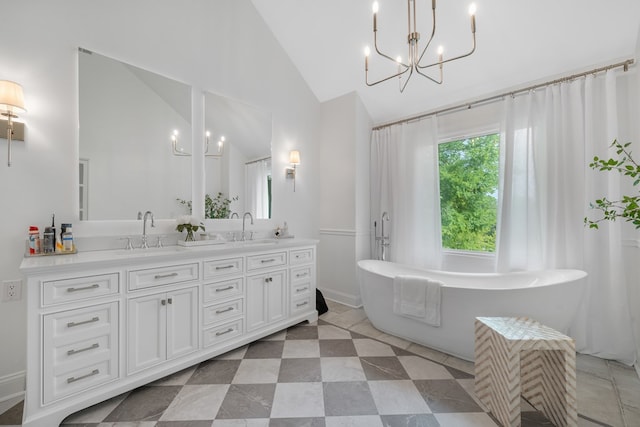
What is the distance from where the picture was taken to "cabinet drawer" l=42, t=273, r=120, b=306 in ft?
4.91

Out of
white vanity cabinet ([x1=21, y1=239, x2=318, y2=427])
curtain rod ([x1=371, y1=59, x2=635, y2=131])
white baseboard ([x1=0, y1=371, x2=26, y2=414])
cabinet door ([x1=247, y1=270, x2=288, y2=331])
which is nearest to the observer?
white vanity cabinet ([x1=21, y1=239, x2=318, y2=427])

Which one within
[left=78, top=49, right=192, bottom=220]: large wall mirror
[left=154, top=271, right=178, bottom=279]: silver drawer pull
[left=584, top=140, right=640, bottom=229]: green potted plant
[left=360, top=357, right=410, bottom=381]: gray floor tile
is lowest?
[left=360, top=357, right=410, bottom=381]: gray floor tile

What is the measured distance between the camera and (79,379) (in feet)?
5.19

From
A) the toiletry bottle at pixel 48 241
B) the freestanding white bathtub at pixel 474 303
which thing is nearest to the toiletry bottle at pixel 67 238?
the toiletry bottle at pixel 48 241

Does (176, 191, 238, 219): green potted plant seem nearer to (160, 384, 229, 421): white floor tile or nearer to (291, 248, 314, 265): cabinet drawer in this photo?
(291, 248, 314, 265): cabinet drawer

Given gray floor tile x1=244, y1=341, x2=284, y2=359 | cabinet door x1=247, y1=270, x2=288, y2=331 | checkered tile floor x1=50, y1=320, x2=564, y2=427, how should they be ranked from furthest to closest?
cabinet door x1=247, y1=270, x2=288, y2=331 < gray floor tile x1=244, y1=341, x2=284, y2=359 < checkered tile floor x1=50, y1=320, x2=564, y2=427

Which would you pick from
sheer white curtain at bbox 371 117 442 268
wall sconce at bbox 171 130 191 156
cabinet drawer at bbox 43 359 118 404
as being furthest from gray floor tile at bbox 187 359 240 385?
sheer white curtain at bbox 371 117 442 268

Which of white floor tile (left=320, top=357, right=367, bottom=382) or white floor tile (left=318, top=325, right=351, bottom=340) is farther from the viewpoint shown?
white floor tile (left=318, top=325, right=351, bottom=340)

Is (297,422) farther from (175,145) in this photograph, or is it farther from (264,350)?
(175,145)

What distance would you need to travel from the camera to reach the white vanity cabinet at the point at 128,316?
58.1 inches

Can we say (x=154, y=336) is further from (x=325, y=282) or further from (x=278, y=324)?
(x=325, y=282)

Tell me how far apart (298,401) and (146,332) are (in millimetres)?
1075

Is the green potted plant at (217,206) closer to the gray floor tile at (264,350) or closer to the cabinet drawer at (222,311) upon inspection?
the cabinet drawer at (222,311)

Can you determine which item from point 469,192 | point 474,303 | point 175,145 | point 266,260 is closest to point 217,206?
point 175,145
